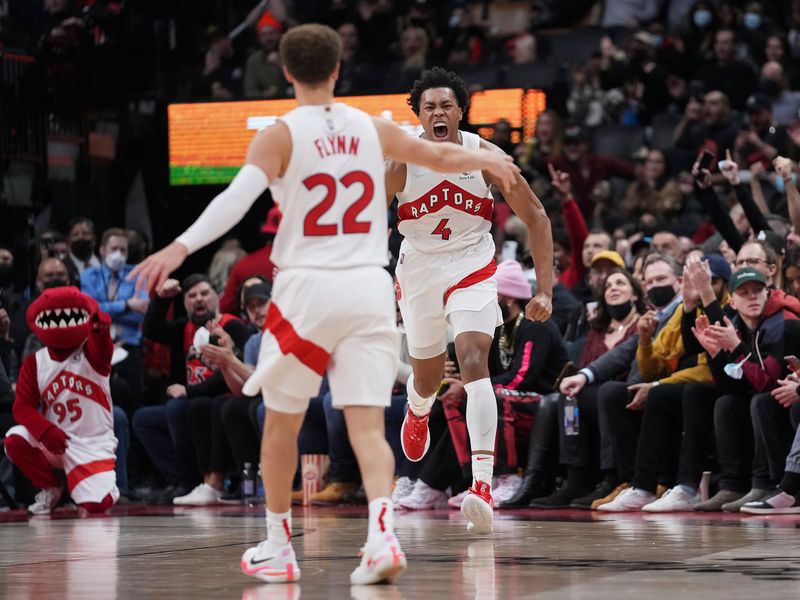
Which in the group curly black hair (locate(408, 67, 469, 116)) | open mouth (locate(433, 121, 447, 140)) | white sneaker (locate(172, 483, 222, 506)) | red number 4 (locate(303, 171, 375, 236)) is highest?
curly black hair (locate(408, 67, 469, 116))

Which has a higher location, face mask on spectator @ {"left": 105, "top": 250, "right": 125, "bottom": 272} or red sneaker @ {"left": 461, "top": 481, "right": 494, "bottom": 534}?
face mask on spectator @ {"left": 105, "top": 250, "right": 125, "bottom": 272}

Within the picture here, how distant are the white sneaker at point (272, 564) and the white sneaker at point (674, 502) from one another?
171 inches

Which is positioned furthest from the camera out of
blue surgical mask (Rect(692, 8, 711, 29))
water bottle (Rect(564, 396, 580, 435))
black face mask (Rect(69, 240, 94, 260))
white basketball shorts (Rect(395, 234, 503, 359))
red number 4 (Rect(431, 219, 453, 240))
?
blue surgical mask (Rect(692, 8, 711, 29))

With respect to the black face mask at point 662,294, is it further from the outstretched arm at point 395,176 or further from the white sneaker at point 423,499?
the outstretched arm at point 395,176

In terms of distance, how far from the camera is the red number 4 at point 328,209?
17.1 feet

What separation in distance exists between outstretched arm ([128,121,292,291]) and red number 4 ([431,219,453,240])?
2.58 m

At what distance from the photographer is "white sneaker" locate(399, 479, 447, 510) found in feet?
33.7

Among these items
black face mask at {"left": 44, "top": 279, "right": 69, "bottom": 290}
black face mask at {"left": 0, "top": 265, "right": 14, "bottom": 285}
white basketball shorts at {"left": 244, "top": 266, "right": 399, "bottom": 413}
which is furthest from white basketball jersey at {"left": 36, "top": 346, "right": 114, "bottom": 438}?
white basketball shorts at {"left": 244, "top": 266, "right": 399, "bottom": 413}

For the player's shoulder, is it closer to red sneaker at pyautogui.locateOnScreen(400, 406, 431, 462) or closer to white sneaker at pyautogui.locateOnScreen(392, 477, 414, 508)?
red sneaker at pyautogui.locateOnScreen(400, 406, 431, 462)

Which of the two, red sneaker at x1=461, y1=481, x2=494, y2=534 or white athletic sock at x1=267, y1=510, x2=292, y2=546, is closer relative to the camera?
white athletic sock at x1=267, y1=510, x2=292, y2=546

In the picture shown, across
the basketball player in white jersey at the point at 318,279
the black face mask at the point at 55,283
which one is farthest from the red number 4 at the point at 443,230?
the black face mask at the point at 55,283

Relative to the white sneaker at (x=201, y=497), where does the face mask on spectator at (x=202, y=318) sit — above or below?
above

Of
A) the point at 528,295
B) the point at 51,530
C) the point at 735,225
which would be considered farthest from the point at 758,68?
the point at 51,530

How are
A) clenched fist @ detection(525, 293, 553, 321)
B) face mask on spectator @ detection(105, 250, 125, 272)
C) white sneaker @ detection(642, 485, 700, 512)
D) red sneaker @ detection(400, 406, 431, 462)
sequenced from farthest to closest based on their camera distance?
face mask on spectator @ detection(105, 250, 125, 272)
white sneaker @ detection(642, 485, 700, 512)
red sneaker @ detection(400, 406, 431, 462)
clenched fist @ detection(525, 293, 553, 321)
